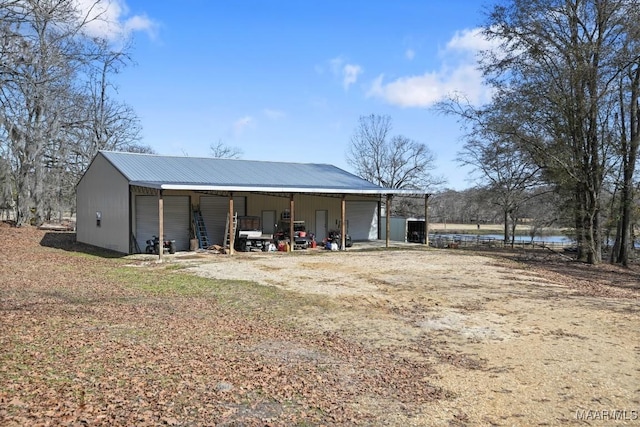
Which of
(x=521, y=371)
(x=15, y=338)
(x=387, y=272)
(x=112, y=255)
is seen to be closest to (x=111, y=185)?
(x=112, y=255)

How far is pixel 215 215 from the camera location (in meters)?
22.3

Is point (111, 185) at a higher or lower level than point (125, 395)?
higher

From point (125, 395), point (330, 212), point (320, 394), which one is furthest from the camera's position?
point (330, 212)

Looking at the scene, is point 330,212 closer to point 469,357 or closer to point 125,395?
point 469,357

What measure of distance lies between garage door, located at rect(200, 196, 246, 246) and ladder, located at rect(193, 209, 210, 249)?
377 mm

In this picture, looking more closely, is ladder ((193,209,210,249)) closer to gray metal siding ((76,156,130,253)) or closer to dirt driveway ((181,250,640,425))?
gray metal siding ((76,156,130,253))

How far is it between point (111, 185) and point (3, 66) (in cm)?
968

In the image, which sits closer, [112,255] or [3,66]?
[3,66]

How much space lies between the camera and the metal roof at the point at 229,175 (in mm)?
19750

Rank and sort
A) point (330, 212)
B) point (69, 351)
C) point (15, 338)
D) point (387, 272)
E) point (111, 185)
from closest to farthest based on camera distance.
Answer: point (69, 351)
point (15, 338)
point (387, 272)
point (111, 185)
point (330, 212)

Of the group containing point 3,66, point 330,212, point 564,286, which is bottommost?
point 564,286

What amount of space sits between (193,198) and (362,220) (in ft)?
33.9

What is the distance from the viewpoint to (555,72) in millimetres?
19812

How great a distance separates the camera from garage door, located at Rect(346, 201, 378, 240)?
27.2 metres
